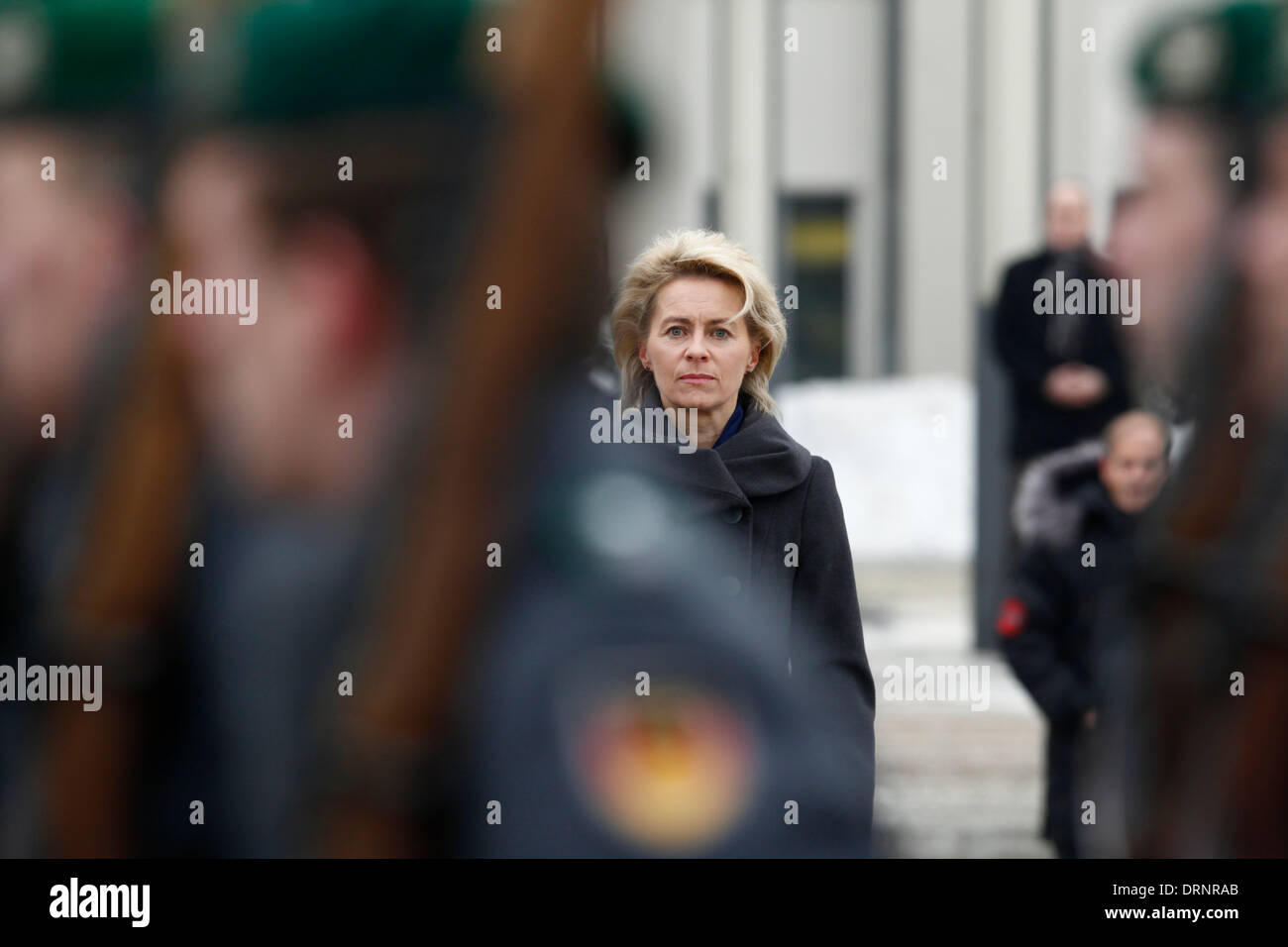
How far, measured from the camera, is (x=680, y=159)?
203 cm

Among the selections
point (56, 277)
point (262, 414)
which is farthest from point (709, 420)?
point (56, 277)

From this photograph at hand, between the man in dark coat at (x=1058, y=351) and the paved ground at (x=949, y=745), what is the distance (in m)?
0.32

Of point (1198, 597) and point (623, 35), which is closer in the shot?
point (623, 35)

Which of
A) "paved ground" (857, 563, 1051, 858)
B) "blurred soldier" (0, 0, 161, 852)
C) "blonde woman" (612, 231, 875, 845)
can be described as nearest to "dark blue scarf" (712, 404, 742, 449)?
"blonde woman" (612, 231, 875, 845)

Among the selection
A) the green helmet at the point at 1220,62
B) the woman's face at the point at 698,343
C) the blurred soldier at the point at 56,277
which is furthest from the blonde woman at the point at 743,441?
the green helmet at the point at 1220,62

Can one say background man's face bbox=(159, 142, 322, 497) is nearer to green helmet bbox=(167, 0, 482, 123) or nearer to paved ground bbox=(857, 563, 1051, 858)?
green helmet bbox=(167, 0, 482, 123)

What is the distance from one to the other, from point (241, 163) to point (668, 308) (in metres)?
0.46

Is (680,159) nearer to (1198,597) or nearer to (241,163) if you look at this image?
(241,163)

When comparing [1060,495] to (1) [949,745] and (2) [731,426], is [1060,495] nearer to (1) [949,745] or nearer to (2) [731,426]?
(1) [949,745]

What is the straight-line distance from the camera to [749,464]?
1.45 meters

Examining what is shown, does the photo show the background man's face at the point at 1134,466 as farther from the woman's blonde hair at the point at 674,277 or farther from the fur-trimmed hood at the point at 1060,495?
the woman's blonde hair at the point at 674,277

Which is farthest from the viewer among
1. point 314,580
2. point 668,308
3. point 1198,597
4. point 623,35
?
point 1198,597
